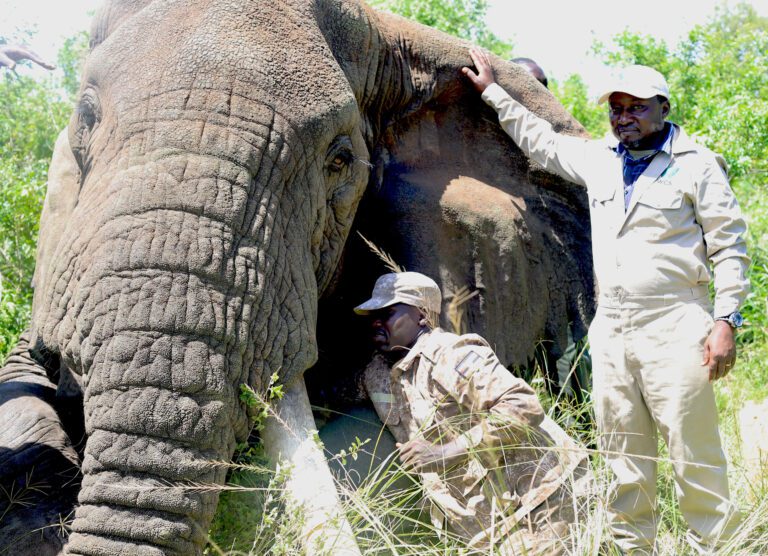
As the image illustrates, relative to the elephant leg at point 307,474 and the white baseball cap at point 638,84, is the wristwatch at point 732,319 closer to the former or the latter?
the white baseball cap at point 638,84

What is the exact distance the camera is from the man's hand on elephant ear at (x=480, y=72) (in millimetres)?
5504

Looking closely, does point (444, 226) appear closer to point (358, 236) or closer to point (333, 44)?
point (358, 236)

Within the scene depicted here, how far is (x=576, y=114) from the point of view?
492 inches

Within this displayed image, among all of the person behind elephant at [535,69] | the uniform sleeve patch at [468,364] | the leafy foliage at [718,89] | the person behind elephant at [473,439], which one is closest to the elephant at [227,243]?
the person behind elephant at [473,439]

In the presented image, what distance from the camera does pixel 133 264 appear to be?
347 cm

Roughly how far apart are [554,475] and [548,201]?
2.14 meters

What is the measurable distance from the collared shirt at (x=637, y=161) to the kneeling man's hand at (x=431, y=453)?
1.40 metres

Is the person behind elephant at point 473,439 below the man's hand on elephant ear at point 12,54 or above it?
below

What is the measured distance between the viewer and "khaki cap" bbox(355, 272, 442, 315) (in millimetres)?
4297

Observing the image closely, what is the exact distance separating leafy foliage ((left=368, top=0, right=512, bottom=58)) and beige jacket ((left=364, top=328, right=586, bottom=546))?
8.10m

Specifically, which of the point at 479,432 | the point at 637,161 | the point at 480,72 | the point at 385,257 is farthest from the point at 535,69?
the point at 479,432

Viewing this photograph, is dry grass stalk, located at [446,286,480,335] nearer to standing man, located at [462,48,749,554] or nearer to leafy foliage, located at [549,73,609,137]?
standing man, located at [462,48,749,554]

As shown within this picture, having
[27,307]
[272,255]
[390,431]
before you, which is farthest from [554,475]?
[27,307]

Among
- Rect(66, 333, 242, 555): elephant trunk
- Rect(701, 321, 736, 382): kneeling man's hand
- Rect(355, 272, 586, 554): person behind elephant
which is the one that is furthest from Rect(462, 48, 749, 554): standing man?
Rect(66, 333, 242, 555): elephant trunk
